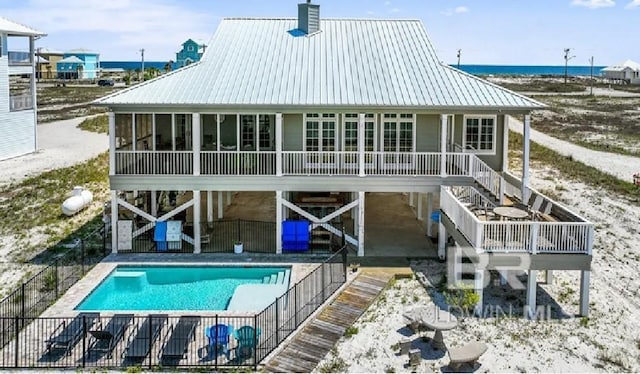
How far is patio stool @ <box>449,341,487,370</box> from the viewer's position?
12977 millimetres

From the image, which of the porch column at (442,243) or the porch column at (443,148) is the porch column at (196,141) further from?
the porch column at (442,243)

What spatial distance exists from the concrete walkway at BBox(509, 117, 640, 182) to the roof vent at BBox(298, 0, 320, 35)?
19481mm

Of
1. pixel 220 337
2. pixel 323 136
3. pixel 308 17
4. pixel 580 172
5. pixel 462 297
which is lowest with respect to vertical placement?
pixel 220 337

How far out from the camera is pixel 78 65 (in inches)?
5113

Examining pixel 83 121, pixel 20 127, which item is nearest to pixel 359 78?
pixel 20 127

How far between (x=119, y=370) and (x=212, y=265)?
287 inches

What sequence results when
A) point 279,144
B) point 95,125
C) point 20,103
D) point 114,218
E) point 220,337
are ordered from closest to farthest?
1. point 220,337
2. point 279,144
3. point 114,218
4. point 20,103
5. point 95,125

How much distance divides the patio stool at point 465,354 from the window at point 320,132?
1125cm

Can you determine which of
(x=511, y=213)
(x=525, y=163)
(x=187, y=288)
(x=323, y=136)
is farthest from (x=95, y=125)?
(x=511, y=213)

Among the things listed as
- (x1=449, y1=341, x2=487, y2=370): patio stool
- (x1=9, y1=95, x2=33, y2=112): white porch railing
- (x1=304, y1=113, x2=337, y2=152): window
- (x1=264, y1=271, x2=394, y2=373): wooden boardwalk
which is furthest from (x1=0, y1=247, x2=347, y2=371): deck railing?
(x1=9, y1=95, x2=33, y2=112): white porch railing

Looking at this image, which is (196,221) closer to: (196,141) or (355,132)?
(196,141)

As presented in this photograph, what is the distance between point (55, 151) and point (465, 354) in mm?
37363

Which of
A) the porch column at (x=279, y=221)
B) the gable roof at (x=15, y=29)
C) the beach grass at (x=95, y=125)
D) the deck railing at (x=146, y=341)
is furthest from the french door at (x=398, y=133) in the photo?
the beach grass at (x=95, y=125)

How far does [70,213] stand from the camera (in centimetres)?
2594
